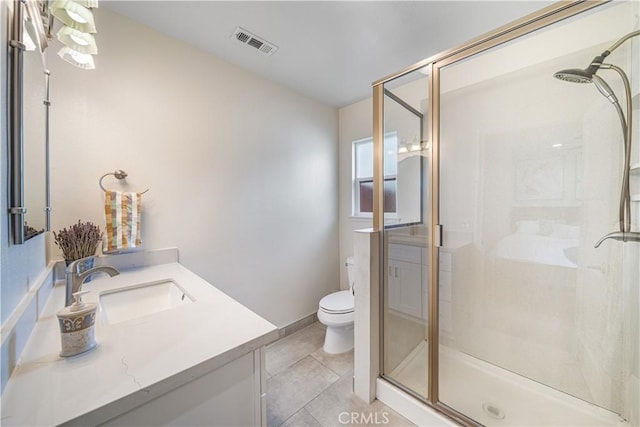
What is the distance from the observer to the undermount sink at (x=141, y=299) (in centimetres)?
116

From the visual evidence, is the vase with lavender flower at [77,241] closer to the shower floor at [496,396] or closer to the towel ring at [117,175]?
the towel ring at [117,175]

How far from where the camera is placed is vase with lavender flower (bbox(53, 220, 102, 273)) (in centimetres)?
126

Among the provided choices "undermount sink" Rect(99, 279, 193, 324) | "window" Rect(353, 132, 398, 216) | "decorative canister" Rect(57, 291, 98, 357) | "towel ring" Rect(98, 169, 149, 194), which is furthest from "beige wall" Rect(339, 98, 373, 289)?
"decorative canister" Rect(57, 291, 98, 357)

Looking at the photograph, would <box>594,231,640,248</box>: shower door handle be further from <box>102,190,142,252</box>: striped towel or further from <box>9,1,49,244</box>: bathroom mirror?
<box>102,190,142,252</box>: striped towel

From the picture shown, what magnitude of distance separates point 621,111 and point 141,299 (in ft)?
9.09

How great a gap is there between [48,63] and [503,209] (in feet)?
9.71

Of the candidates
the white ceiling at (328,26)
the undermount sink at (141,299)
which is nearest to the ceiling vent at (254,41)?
the white ceiling at (328,26)

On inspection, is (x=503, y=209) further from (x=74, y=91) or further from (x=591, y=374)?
(x=74, y=91)

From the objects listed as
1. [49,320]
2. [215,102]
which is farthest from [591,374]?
[215,102]

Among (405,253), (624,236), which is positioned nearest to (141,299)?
(405,253)

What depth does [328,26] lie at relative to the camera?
160 cm

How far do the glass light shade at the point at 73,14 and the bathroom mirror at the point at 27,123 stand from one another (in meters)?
0.07

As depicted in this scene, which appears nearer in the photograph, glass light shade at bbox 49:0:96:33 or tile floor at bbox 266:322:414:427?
glass light shade at bbox 49:0:96:33

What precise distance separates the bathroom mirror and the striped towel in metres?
0.28
